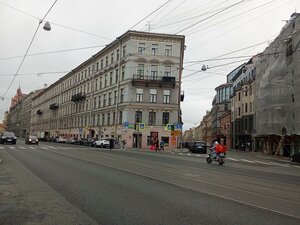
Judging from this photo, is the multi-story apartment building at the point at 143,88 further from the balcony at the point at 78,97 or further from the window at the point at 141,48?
the balcony at the point at 78,97

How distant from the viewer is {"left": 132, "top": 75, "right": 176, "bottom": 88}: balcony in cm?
5611

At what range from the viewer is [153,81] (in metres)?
56.1

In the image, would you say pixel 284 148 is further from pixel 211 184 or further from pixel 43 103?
pixel 43 103

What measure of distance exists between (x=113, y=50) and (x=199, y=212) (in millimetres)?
57989

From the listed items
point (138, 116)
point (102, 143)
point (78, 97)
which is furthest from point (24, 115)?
point (102, 143)

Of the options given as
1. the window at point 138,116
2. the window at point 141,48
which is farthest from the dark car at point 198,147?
the window at point 141,48

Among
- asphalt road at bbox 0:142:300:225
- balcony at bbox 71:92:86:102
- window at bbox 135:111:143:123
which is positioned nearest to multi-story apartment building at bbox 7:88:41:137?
balcony at bbox 71:92:86:102

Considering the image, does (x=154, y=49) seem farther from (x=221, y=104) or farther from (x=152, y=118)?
(x=221, y=104)

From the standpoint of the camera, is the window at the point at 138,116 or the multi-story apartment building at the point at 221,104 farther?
the multi-story apartment building at the point at 221,104

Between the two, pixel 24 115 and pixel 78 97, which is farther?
pixel 24 115

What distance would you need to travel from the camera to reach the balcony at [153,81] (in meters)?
56.1

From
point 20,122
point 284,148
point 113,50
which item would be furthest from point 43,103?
point 284,148

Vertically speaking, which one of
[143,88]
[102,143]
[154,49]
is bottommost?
[102,143]

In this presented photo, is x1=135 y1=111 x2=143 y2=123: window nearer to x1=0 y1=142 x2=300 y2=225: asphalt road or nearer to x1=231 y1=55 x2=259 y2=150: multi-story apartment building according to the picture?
x1=231 y1=55 x2=259 y2=150: multi-story apartment building
